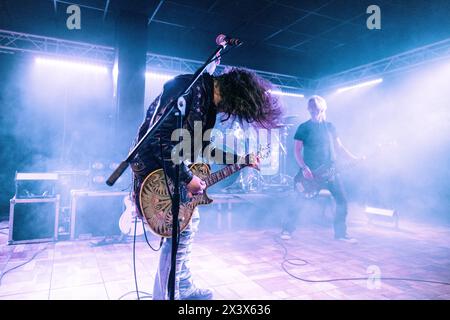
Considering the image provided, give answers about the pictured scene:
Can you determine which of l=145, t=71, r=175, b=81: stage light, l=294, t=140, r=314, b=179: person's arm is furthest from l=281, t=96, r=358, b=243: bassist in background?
l=145, t=71, r=175, b=81: stage light

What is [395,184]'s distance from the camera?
765 centimetres

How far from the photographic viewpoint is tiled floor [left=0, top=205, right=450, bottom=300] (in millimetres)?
2629

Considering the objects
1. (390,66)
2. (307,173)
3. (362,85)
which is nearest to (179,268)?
(307,173)

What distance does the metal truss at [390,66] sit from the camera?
6.27 m

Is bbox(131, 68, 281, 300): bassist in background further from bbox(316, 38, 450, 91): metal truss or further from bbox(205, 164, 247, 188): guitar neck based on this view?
bbox(316, 38, 450, 91): metal truss

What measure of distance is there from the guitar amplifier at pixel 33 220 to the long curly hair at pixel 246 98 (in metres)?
3.64

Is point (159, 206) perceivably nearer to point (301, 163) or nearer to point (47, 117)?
point (301, 163)

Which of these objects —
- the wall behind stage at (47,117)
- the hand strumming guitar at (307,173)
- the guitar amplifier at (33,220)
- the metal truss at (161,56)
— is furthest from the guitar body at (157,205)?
the metal truss at (161,56)

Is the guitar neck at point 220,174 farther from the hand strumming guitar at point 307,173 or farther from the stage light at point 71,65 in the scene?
the stage light at point 71,65

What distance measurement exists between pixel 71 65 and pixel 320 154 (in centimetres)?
623

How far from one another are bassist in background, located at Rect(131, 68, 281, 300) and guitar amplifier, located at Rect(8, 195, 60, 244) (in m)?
3.14
